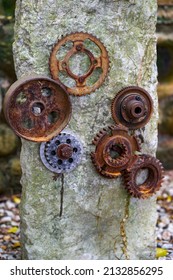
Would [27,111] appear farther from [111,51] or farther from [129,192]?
[129,192]

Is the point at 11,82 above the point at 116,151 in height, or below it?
above

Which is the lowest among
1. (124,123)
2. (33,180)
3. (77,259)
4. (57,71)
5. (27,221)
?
(77,259)

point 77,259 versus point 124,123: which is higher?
point 124,123

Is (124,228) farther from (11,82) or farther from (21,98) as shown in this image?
(11,82)

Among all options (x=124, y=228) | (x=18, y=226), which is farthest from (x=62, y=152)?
(x=18, y=226)

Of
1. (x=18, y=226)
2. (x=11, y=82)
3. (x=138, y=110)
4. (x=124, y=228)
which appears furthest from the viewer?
(x=11, y=82)

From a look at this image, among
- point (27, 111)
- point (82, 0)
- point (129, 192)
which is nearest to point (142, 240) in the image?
point (129, 192)
